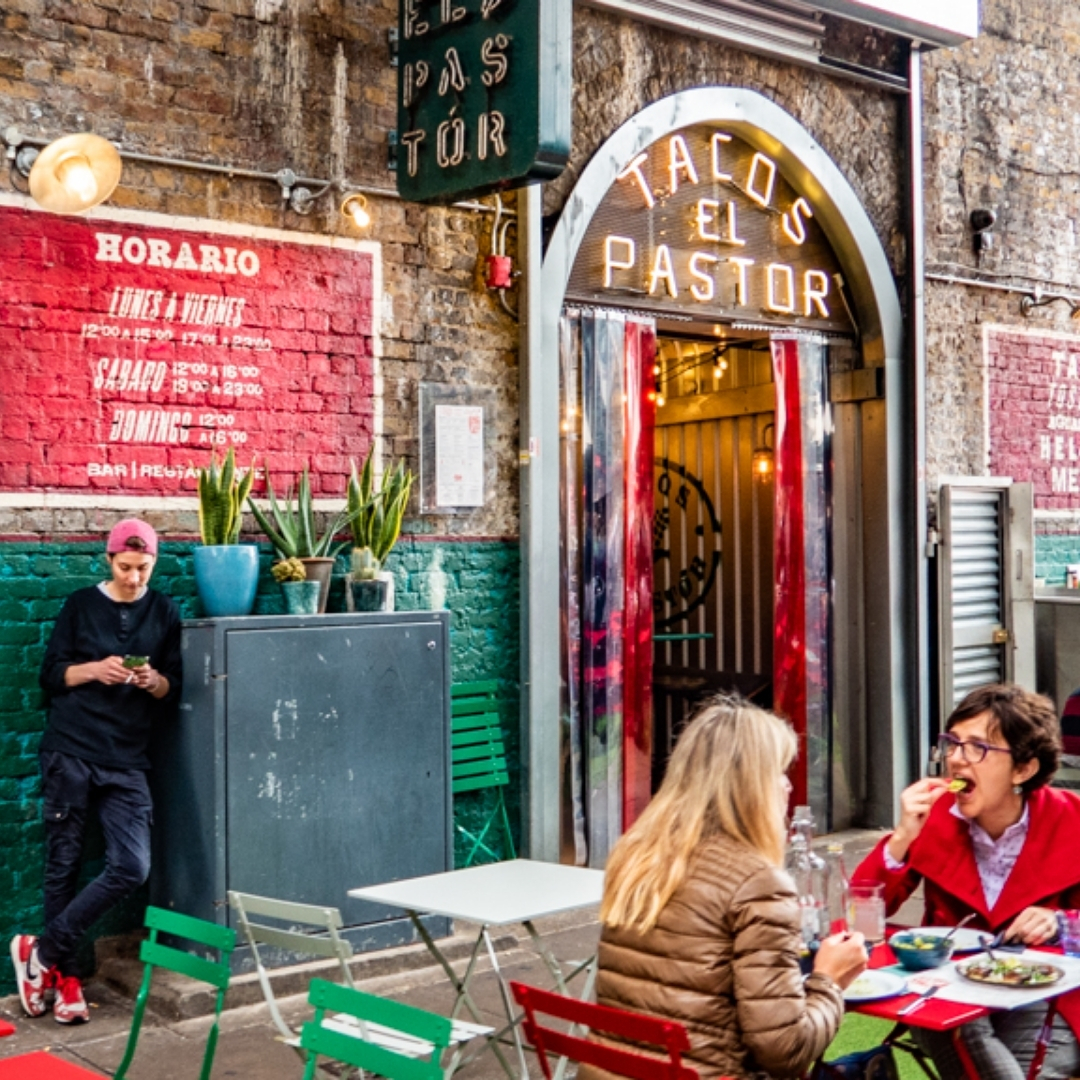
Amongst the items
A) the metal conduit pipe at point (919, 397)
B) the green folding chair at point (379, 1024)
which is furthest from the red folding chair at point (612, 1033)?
the metal conduit pipe at point (919, 397)

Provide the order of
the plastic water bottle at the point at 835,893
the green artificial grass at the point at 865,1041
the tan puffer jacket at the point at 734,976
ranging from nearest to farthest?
the tan puffer jacket at the point at 734,976 → the plastic water bottle at the point at 835,893 → the green artificial grass at the point at 865,1041

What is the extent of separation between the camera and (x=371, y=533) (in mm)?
6742

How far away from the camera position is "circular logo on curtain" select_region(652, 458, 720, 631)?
1019cm

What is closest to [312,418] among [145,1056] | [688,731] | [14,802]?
[14,802]

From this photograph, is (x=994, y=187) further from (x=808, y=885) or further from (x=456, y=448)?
(x=808, y=885)

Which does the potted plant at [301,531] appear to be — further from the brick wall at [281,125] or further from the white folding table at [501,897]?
the white folding table at [501,897]

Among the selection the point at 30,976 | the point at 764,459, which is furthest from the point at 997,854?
the point at 764,459

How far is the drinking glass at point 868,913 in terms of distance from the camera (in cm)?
390

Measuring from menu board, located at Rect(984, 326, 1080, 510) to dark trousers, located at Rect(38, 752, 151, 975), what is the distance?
20.8 ft

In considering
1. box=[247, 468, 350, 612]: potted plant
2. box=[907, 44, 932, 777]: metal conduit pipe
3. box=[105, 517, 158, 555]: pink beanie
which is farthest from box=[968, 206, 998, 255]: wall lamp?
box=[105, 517, 158, 555]: pink beanie

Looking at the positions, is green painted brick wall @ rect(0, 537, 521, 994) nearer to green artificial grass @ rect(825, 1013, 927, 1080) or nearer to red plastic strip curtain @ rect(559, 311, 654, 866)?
red plastic strip curtain @ rect(559, 311, 654, 866)

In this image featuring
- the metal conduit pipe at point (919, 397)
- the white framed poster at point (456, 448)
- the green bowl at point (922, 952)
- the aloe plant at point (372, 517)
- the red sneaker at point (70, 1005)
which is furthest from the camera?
the metal conduit pipe at point (919, 397)

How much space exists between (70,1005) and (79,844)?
0.61 meters

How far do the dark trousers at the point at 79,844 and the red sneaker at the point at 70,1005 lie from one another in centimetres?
13
